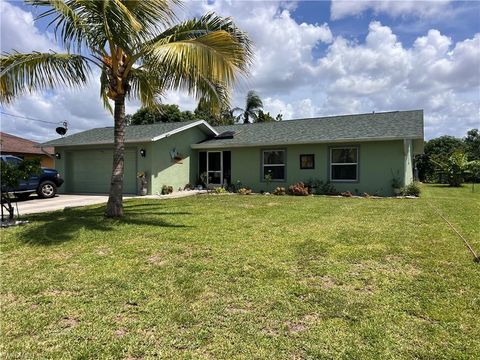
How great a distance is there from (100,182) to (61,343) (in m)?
15.8

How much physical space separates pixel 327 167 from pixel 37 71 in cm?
1184

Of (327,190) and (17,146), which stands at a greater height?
(17,146)

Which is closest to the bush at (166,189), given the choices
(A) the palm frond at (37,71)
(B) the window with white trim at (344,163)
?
(B) the window with white trim at (344,163)

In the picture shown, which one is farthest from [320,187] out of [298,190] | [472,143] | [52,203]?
[472,143]

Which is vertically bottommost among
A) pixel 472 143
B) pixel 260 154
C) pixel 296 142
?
pixel 260 154

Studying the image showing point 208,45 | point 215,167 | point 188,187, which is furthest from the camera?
point 215,167

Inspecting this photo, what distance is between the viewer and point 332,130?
54.4 feet

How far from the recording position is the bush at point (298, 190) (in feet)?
49.9

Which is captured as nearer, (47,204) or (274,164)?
(47,204)

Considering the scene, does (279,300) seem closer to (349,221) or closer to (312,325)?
(312,325)

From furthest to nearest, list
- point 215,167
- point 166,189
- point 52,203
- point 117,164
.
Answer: point 215,167 < point 166,189 < point 52,203 < point 117,164

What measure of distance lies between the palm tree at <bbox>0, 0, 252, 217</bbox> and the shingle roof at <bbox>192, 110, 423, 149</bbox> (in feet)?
24.4

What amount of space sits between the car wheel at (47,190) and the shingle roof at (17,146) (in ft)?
26.2

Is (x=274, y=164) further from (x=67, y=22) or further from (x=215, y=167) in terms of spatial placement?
(x=67, y=22)
